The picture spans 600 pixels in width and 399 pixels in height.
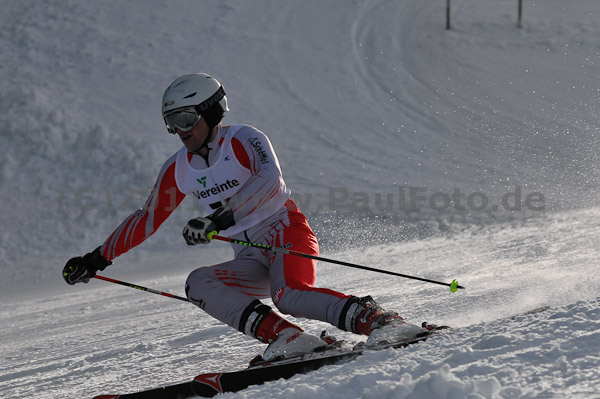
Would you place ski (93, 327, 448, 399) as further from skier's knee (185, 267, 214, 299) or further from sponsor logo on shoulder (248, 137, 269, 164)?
sponsor logo on shoulder (248, 137, 269, 164)

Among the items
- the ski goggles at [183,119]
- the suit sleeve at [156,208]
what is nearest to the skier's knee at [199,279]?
the suit sleeve at [156,208]

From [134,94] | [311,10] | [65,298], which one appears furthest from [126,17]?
[65,298]

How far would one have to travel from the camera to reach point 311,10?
14883 millimetres

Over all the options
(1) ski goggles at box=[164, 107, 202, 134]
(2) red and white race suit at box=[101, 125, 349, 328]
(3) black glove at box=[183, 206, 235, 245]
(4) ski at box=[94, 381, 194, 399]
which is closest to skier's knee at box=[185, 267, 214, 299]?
(2) red and white race suit at box=[101, 125, 349, 328]

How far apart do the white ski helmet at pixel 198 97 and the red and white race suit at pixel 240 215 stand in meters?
0.13

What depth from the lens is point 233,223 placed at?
3.90m

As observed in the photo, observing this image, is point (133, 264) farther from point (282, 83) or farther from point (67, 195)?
point (282, 83)

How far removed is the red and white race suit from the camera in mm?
4043

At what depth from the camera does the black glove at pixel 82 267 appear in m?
4.17

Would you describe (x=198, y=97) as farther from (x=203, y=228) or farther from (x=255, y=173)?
(x=203, y=228)

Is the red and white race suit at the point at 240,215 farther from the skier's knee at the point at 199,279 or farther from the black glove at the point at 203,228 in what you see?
the black glove at the point at 203,228

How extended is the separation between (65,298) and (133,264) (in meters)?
1.42

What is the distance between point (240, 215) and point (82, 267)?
0.92 metres

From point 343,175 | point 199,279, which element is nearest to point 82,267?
point 199,279
